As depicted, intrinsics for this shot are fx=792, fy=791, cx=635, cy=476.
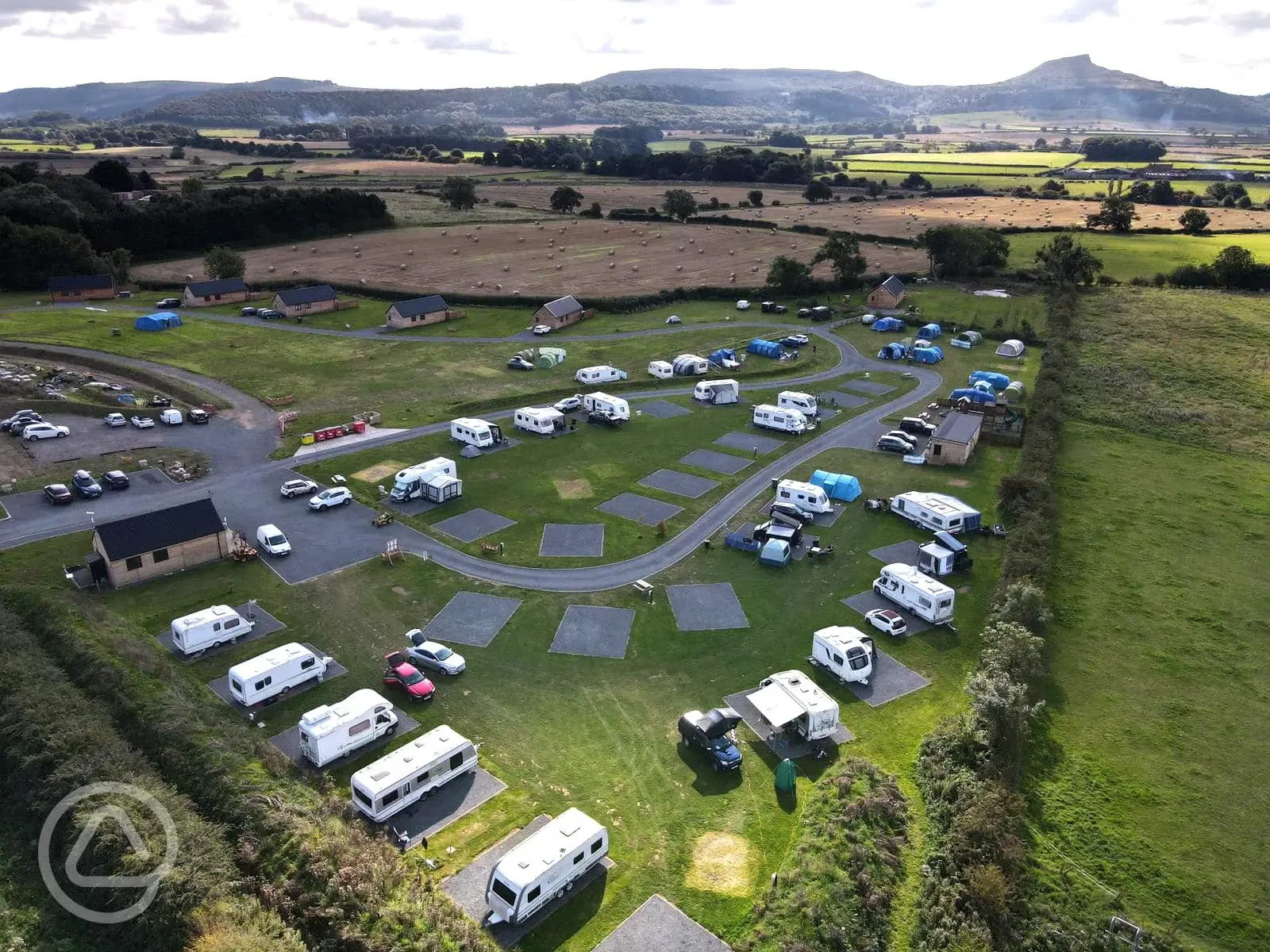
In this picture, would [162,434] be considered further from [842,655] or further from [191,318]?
[842,655]

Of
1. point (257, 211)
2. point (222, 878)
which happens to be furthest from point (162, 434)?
point (257, 211)

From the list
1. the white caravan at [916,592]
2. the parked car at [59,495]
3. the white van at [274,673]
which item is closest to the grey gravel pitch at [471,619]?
the white van at [274,673]

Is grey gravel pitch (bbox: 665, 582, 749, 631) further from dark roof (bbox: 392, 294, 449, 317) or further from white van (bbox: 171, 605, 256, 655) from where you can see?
dark roof (bbox: 392, 294, 449, 317)

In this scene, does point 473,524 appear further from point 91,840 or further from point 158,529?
point 91,840

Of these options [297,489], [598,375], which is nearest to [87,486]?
[297,489]

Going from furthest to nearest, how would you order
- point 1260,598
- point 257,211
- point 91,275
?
point 257,211 → point 91,275 → point 1260,598

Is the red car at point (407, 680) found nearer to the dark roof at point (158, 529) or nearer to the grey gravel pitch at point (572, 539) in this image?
the grey gravel pitch at point (572, 539)
